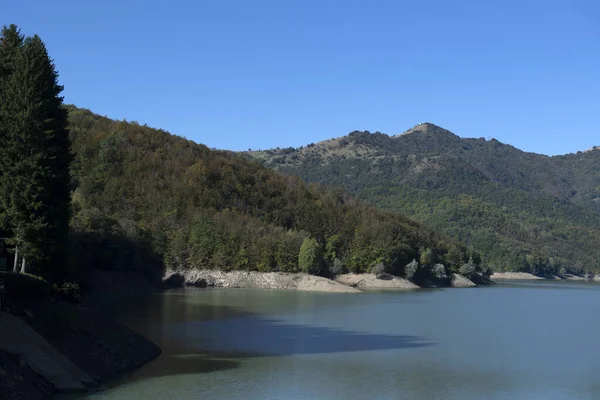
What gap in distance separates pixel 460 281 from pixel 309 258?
40.9 metres

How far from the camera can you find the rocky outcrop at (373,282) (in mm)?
124562

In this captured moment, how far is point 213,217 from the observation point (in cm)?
13050

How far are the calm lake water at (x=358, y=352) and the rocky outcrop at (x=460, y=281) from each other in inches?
2370

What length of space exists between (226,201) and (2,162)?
103 m

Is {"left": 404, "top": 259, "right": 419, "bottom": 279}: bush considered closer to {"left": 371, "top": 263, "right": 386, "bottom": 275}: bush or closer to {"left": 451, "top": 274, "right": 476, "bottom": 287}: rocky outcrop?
{"left": 371, "top": 263, "right": 386, "bottom": 275}: bush

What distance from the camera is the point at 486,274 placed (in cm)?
15788

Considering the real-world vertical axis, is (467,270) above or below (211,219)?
below

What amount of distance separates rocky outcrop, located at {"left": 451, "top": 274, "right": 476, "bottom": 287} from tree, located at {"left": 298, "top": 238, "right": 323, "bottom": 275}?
36462mm

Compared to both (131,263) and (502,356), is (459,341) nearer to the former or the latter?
(502,356)

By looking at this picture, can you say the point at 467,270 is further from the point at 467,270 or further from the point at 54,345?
the point at 54,345

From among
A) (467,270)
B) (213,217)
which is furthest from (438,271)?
(213,217)

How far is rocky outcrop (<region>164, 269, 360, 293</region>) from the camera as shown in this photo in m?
113

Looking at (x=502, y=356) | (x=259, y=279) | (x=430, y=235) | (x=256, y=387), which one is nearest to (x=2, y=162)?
(x=256, y=387)

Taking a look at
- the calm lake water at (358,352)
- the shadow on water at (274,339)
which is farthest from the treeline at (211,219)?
the calm lake water at (358,352)
